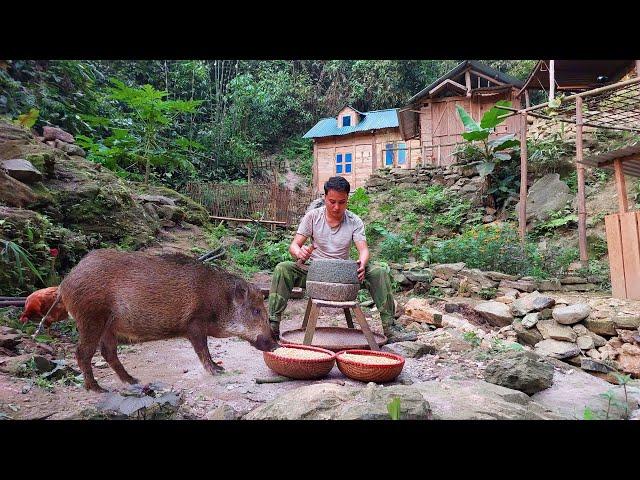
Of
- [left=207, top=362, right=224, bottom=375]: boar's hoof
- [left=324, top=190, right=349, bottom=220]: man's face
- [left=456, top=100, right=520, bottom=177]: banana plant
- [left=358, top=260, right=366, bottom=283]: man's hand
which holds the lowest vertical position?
[left=207, top=362, right=224, bottom=375]: boar's hoof

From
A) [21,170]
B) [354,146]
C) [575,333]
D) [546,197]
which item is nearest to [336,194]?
[575,333]

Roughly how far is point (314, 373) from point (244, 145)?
8647 mm

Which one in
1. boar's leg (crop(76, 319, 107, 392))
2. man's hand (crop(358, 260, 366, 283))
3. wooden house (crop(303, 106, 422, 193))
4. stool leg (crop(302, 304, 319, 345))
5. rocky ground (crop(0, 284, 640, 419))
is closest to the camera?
rocky ground (crop(0, 284, 640, 419))

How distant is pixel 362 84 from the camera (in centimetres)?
1255

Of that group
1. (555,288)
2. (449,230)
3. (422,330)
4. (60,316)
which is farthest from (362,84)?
(60,316)

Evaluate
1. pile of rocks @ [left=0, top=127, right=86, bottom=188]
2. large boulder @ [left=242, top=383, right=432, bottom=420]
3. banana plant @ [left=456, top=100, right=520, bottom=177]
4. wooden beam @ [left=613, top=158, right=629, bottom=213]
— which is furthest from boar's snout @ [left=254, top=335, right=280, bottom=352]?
banana plant @ [left=456, top=100, right=520, bottom=177]

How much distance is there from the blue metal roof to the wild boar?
9.54m

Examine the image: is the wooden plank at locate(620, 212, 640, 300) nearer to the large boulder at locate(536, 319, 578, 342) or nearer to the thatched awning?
the thatched awning

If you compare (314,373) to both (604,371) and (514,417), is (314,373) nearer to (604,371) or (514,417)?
(514,417)

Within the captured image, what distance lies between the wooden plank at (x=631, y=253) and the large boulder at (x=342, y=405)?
4503mm

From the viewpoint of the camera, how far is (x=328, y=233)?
393 centimetres

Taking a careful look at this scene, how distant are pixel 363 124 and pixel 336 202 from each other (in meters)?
10.7

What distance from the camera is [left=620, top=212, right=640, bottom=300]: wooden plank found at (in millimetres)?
5207

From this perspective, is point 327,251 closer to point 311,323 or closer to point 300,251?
point 300,251
